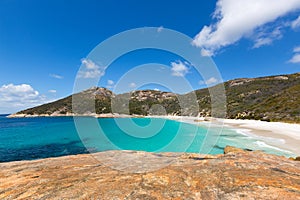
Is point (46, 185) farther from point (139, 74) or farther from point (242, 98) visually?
point (242, 98)

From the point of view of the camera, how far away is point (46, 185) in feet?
19.8

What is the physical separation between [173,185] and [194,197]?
0.86m

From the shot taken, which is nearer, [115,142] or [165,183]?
[165,183]

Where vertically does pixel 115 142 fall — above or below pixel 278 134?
below

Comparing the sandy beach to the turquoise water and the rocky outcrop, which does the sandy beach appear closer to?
the turquoise water

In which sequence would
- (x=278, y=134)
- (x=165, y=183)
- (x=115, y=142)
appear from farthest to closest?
(x=278, y=134)
(x=115, y=142)
(x=165, y=183)

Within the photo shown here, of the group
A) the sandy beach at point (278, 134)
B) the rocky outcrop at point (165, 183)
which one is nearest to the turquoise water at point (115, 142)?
the sandy beach at point (278, 134)

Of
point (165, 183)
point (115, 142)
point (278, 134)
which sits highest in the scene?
point (165, 183)

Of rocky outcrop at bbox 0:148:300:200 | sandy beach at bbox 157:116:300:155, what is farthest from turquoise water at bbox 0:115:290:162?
rocky outcrop at bbox 0:148:300:200

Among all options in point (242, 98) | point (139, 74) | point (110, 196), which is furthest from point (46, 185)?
point (242, 98)

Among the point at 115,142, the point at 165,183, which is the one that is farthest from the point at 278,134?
the point at 165,183

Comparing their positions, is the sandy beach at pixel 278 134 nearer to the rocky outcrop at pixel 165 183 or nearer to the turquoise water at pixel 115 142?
the turquoise water at pixel 115 142

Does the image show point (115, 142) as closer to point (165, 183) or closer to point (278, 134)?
point (165, 183)

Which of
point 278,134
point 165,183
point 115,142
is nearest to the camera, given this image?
point 165,183
